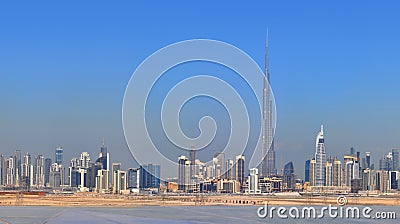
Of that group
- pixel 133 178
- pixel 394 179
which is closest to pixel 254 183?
pixel 133 178

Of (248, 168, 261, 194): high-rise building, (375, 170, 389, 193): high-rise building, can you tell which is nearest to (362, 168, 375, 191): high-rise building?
(375, 170, 389, 193): high-rise building

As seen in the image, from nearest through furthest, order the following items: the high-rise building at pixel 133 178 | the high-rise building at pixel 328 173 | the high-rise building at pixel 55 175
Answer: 1. the high-rise building at pixel 133 178
2. the high-rise building at pixel 55 175
3. the high-rise building at pixel 328 173

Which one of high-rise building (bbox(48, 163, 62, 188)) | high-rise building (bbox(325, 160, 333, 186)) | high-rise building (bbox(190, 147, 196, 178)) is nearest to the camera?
high-rise building (bbox(190, 147, 196, 178))

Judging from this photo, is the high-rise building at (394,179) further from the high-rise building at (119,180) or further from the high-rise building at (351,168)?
the high-rise building at (119,180)

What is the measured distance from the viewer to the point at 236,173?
63.9 meters

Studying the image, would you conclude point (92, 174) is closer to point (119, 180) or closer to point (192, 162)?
point (119, 180)

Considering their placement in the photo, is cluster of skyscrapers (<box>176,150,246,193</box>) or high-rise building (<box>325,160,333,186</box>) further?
high-rise building (<box>325,160,333,186</box>)

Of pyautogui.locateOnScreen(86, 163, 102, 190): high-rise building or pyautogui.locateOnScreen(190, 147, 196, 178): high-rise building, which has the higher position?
pyautogui.locateOnScreen(190, 147, 196, 178): high-rise building

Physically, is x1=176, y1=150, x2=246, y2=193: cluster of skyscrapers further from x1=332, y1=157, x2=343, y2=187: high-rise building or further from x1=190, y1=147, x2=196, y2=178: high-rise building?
x1=332, y1=157, x2=343, y2=187: high-rise building

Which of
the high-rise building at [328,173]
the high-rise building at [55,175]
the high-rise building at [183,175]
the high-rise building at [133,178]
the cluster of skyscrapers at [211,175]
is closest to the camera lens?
the cluster of skyscrapers at [211,175]

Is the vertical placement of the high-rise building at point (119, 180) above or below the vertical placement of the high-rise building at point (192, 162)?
below

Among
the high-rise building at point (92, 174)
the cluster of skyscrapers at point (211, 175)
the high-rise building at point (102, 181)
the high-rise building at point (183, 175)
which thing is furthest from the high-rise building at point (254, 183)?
the high-rise building at point (92, 174)

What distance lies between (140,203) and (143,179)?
683 inches

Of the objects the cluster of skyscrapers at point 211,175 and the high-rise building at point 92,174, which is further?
the high-rise building at point 92,174
